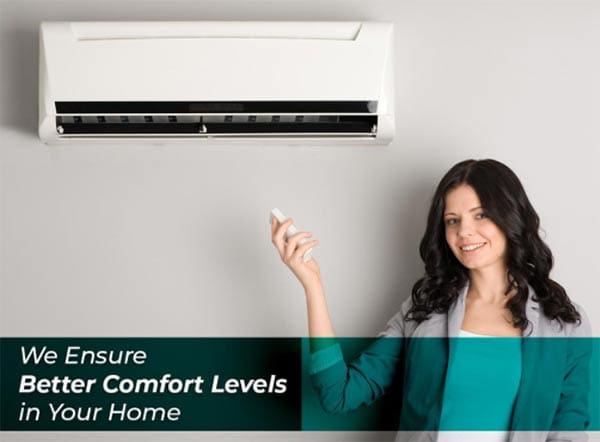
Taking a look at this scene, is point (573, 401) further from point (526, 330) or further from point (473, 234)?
point (473, 234)

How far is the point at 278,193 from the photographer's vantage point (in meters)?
2.00

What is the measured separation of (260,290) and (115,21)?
0.71 meters

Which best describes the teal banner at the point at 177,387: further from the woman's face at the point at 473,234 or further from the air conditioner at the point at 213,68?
the air conditioner at the point at 213,68

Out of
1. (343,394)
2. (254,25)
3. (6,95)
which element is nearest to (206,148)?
(254,25)

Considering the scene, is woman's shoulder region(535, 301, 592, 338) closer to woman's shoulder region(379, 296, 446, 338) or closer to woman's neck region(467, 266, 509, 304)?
woman's neck region(467, 266, 509, 304)

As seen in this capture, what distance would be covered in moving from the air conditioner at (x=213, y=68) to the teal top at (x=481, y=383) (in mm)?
557

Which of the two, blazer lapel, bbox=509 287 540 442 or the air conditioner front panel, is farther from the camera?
the air conditioner front panel

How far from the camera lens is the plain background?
6.56ft

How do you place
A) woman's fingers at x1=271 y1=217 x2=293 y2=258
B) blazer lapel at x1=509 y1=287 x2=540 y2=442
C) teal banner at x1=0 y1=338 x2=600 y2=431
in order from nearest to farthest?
blazer lapel at x1=509 y1=287 x2=540 y2=442 → woman's fingers at x1=271 y1=217 x2=293 y2=258 → teal banner at x1=0 y1=338 x2=600 y2=431

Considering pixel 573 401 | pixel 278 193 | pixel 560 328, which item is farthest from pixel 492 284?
pixel 278 193

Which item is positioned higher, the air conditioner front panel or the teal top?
the air conditioner front panel

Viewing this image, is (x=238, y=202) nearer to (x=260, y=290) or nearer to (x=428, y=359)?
(x=260, y=290)

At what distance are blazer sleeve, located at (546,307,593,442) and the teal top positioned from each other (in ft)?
0.35

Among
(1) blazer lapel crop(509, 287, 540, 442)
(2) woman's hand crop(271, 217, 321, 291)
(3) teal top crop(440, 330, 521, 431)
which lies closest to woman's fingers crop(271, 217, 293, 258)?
(2) woman's hand crop(271, 217, 321, 291)
